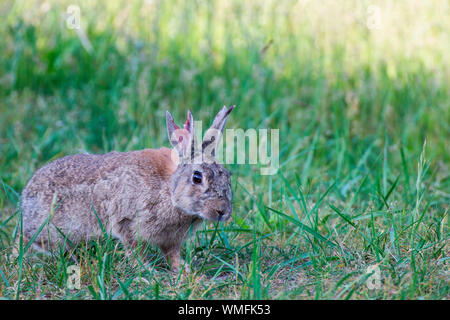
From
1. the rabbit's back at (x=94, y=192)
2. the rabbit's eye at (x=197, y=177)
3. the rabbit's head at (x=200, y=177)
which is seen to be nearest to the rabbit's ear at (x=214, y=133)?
the rabbit's head at (x=200, y=177)

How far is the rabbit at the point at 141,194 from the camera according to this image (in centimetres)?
378

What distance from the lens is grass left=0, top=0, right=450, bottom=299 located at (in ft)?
11.8

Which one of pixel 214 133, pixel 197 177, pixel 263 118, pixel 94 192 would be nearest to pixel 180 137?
pixel 214 133

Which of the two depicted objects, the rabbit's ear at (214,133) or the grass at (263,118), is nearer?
the grass at (263,118)

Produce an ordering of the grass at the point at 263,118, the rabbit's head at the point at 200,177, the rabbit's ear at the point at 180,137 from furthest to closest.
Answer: the rabbit's ear at the point at 180,137, the rabbit's head at the point at 200,177, the grass at the point at 263,118

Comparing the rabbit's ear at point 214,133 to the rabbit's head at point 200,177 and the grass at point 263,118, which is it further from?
the grass at point 263,118

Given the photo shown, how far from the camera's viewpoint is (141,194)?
3.99m

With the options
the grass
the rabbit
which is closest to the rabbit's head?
the rabbit

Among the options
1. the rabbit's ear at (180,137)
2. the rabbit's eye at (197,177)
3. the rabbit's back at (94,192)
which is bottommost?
the rabbit's back at (94,192)

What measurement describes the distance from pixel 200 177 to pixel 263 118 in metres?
2.35

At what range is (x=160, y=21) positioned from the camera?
7191mm

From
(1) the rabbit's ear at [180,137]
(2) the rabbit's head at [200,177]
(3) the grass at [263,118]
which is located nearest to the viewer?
(3) the grass at [263,118]

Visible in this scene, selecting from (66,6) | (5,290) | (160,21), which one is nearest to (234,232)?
(5,290)
